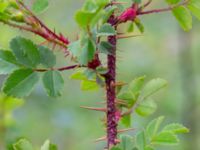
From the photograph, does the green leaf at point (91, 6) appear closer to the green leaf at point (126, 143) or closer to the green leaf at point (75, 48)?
the green leaf at point (75, 48)

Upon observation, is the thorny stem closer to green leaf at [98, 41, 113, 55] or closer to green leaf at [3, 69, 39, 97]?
green leaf at [98, 41, 113, 55]

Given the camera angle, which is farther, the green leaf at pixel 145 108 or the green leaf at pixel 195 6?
the green leaf at pixel 145 108

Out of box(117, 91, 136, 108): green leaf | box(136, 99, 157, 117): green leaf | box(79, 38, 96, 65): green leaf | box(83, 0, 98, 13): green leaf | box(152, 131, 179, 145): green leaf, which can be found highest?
box(83, 0, 98, 13): green leaf

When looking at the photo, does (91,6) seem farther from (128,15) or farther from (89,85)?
(89,85)

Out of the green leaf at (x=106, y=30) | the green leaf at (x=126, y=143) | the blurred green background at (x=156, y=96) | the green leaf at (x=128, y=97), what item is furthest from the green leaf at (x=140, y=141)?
the blurred green background at (x=156, y=96)

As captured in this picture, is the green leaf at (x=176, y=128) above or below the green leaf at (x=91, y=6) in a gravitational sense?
below

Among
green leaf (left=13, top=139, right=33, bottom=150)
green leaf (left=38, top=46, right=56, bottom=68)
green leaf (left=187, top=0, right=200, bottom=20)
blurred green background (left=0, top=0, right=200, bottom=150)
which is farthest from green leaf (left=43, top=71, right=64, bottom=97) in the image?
blurred green background (left=0, top=0, right=200, bottom=150)

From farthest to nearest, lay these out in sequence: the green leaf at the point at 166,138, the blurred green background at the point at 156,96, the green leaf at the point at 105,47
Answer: the blurred green background at the point at 156,96, the green leaf at the point at 166,138, the green leaf at the point at 105,47
